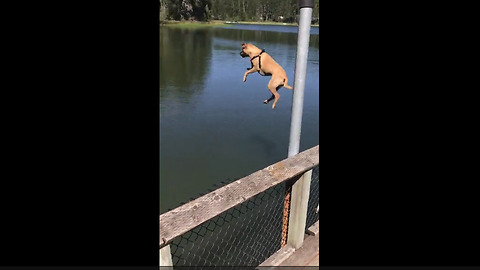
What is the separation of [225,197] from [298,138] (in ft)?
2.10

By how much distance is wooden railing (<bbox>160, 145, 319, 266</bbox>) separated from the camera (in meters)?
1.07

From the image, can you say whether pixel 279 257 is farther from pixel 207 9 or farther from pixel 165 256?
pixel 207 9

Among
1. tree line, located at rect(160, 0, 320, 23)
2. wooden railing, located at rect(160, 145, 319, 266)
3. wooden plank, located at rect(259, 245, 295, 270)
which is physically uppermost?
tree line, located at rect(160, 0, 320, 23)

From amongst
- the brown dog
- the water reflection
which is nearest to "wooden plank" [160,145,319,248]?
the brown dog

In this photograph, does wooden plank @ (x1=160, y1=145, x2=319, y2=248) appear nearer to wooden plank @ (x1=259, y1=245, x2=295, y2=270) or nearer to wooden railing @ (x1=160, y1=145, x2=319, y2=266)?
wooden railing @ (x1=160, y1=145, x2=319, y2=266)

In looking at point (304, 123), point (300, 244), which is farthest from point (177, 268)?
point (304, 123)

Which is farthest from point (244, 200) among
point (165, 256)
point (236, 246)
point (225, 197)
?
point (236, 246)
